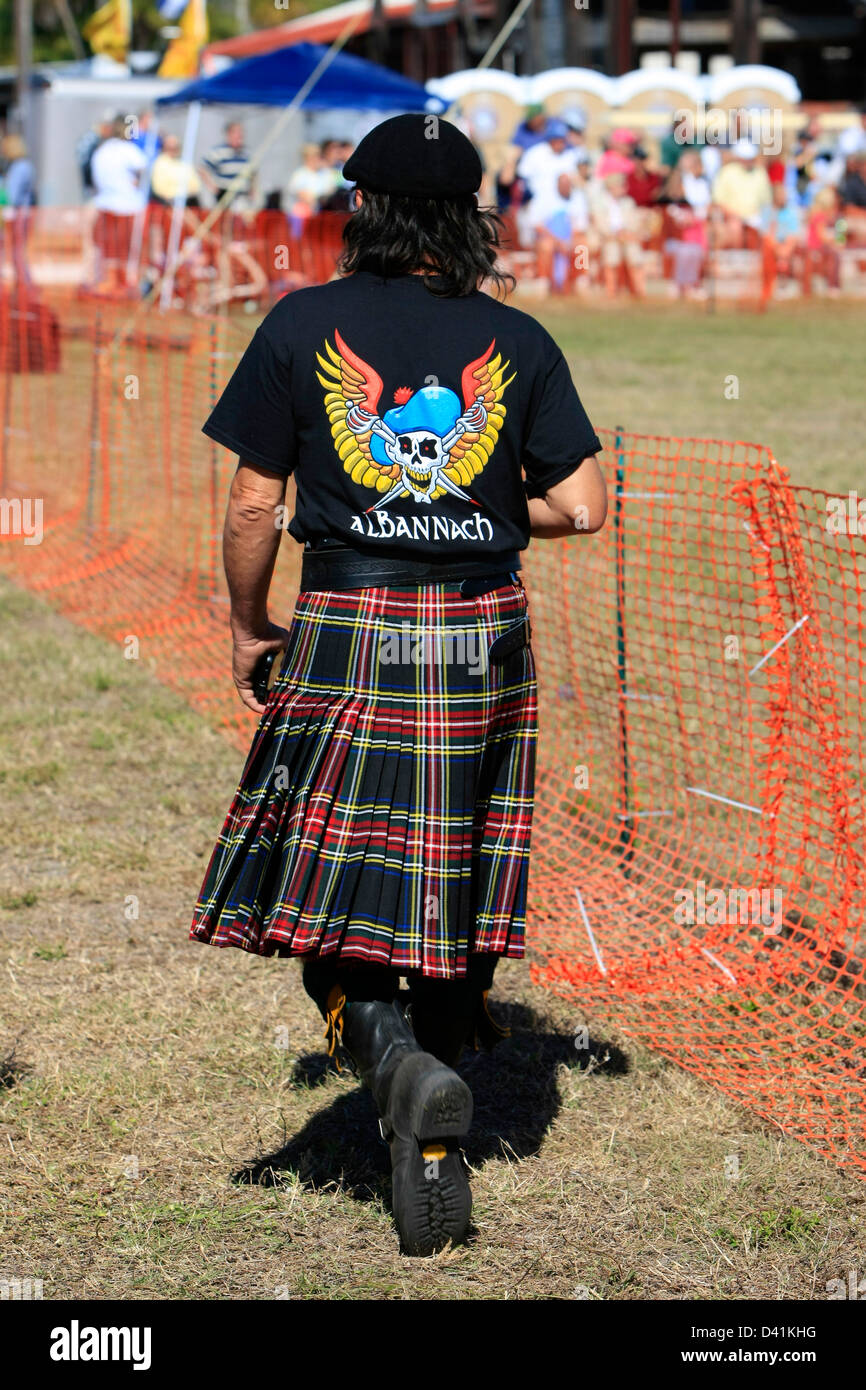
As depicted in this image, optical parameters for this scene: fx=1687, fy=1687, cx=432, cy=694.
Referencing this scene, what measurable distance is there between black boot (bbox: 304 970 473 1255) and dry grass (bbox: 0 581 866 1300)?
0.11 m

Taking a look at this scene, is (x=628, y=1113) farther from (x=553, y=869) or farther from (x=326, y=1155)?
(x=553, y=869)

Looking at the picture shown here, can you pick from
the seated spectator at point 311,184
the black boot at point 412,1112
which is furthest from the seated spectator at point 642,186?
the black boot at point 412,1112

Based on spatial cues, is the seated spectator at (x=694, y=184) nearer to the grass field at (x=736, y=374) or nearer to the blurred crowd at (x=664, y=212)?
the blurred crowd at (x=664, y=212)

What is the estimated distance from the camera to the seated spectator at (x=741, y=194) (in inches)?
843

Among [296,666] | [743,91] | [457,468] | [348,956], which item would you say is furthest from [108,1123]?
[743,91]

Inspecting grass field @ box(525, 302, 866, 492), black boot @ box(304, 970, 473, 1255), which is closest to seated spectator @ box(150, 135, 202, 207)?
grass field @ box(525, 302, 866, 492)

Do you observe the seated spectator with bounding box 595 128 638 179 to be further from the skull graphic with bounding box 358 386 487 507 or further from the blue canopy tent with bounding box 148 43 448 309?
the skull graphic with bounding box 358 386 487 507

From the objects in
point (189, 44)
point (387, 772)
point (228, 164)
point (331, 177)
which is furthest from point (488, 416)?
point (189, 44)

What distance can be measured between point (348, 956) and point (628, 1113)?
1.04 metres

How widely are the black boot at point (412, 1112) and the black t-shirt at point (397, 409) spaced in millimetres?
846

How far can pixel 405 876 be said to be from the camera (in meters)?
2.93

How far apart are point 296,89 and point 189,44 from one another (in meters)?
4.28

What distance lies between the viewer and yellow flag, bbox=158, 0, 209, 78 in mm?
20219
